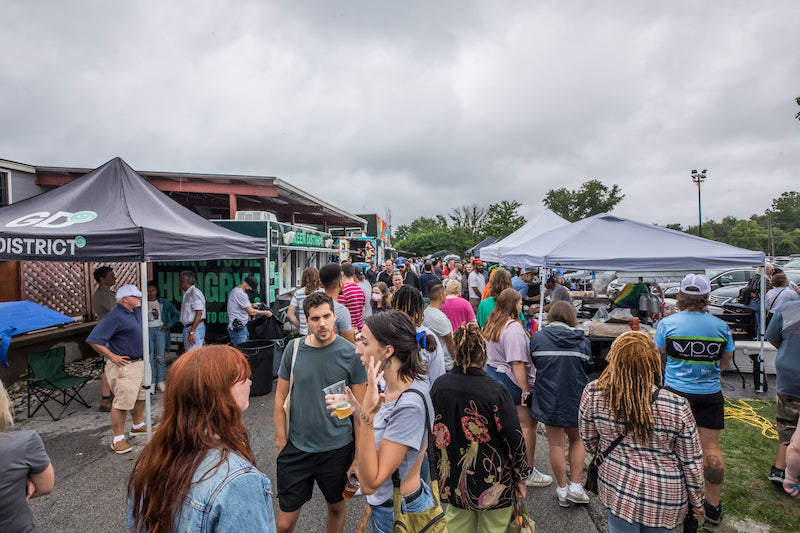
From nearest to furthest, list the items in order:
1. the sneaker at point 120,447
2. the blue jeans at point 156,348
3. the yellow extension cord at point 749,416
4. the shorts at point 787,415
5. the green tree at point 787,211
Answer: the shorts at point 787,415
the sneaker at point 120,447
the yellow extension cord at point 749,416
the blue jeans at point 156,348
the green tree at point 787,211

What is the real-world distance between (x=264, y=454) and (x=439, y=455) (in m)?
2.72

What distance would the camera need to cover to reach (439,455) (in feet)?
7.57

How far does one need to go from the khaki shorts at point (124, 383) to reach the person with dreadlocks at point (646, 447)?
4523 mm

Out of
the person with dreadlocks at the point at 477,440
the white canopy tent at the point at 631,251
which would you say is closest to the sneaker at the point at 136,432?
the person with dreadlocks at the point at 477,440

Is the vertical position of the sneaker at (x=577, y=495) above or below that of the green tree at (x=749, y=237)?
below

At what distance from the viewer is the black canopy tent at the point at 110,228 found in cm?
418

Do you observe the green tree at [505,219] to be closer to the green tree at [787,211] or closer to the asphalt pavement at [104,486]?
the asphalt pavement at [104,486]

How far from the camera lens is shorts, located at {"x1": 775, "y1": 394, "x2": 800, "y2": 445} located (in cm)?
324

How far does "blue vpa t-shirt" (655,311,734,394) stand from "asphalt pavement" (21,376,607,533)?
128 cm

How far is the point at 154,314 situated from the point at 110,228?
7.00 ft

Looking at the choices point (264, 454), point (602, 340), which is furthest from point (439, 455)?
point (602, 340)

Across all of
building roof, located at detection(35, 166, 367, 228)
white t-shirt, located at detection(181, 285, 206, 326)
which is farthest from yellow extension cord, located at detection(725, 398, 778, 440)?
building roof, located at detection(35, 166, 367, 228)

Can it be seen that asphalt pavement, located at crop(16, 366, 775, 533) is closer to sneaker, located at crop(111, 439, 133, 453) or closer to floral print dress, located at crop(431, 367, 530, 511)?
sneaker, located at crop(111, 439, 133, 453)

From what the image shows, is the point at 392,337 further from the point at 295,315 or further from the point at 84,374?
the point at 84,374
